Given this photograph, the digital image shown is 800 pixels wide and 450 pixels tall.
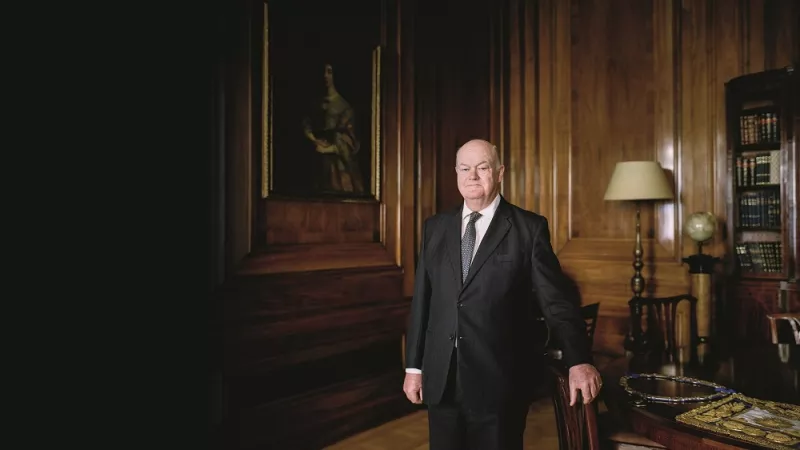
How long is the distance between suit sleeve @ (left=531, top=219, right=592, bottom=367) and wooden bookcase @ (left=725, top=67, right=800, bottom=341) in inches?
99.8

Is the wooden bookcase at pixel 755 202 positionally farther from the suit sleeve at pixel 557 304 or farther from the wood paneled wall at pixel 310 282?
the suit sleeve at pixel 557 304

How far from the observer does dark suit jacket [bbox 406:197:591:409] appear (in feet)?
4.93

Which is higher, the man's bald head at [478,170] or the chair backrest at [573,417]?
the man's bald head at [478,170]

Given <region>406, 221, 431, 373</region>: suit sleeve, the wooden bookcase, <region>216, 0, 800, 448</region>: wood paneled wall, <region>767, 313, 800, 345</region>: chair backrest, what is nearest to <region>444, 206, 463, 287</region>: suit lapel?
<region>406, 221, 431, 373</region>: suit sleeve

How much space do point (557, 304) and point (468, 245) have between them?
0.98 feet

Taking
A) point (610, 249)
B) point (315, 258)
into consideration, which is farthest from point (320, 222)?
point (610, 249)

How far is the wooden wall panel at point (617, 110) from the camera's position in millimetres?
3760

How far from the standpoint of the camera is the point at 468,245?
1612mm

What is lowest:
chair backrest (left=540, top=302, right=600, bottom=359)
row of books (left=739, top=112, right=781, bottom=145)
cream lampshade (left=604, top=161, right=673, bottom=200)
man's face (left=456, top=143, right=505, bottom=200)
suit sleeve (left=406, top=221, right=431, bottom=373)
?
chair backrest (left=540, top=302, right=600, bottom=359)

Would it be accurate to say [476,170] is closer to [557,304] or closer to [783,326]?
[557,304]

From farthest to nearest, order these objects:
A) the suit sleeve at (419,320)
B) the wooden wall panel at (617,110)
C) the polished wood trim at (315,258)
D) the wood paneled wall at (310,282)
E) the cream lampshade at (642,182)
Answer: the wooden wall panel at (617,110)
the cream lampshade at (642,182)
the polished wood trim at (315,258)
the wood paneled wall at (310,282)
the suit sleeve at (419,320)

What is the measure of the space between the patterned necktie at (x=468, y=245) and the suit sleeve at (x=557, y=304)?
173 mm

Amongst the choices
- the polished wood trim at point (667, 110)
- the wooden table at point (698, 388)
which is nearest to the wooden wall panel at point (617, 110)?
the polished wood trim at point (667, 110)

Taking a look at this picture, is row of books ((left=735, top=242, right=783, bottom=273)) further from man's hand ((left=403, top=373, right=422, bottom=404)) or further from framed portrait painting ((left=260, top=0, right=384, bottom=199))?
man's hand ((left=403, top=373, right=422, bottom=404))
